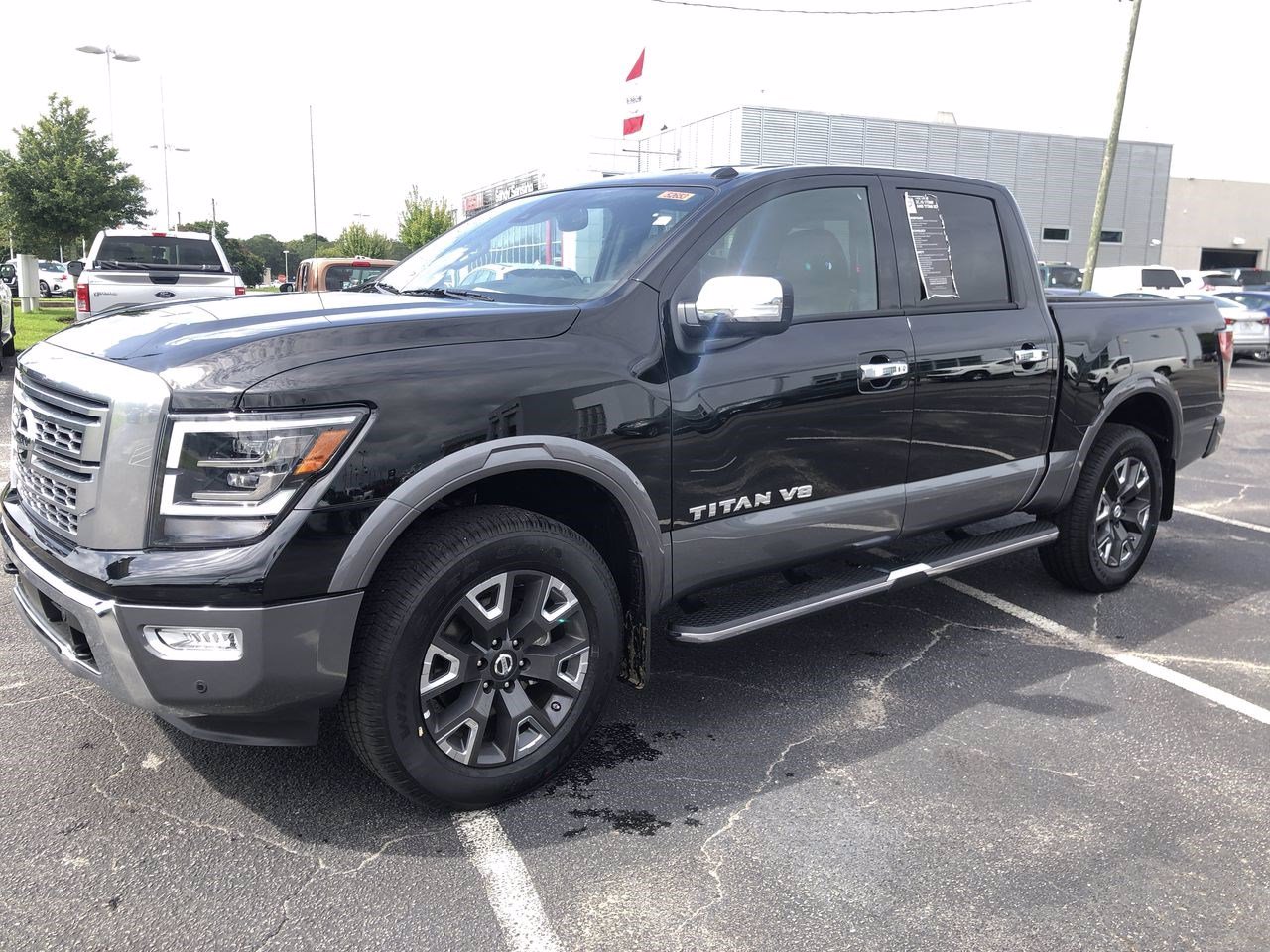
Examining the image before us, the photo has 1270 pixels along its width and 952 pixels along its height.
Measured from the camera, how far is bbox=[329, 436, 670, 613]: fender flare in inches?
105

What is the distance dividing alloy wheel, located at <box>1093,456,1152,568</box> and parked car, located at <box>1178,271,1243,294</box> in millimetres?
24694

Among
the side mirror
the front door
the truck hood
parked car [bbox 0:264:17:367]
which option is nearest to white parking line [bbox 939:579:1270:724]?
the front door

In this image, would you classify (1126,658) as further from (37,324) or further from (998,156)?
(998,156)

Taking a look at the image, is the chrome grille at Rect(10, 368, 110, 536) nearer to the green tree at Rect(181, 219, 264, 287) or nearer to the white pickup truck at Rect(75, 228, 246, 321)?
the white pickup truck at Rect(75, 228, 246, 321)

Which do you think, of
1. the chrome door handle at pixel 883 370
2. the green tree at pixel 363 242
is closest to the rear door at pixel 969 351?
the chrome door handle at pixel 883 370

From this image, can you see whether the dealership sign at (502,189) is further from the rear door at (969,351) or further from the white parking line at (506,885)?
the white parking line at (506,885)

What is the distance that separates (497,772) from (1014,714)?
199 centimetres

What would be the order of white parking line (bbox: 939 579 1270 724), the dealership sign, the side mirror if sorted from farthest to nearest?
the dealership sign → white parking line (bbox: 939 579 1270 724) → the side mirror

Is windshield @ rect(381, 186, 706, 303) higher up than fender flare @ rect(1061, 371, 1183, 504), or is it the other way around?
windshield @ rect(381, 186, 706, 303)

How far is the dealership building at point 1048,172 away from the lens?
41.4 metres

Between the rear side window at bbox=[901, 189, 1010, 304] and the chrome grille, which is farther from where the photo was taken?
the rear side window at bbox=[901, 189, 1010, 304]

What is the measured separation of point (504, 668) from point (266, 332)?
116cm

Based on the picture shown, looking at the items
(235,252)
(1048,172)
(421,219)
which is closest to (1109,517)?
(1048,172)

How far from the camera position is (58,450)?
9.21 feet
